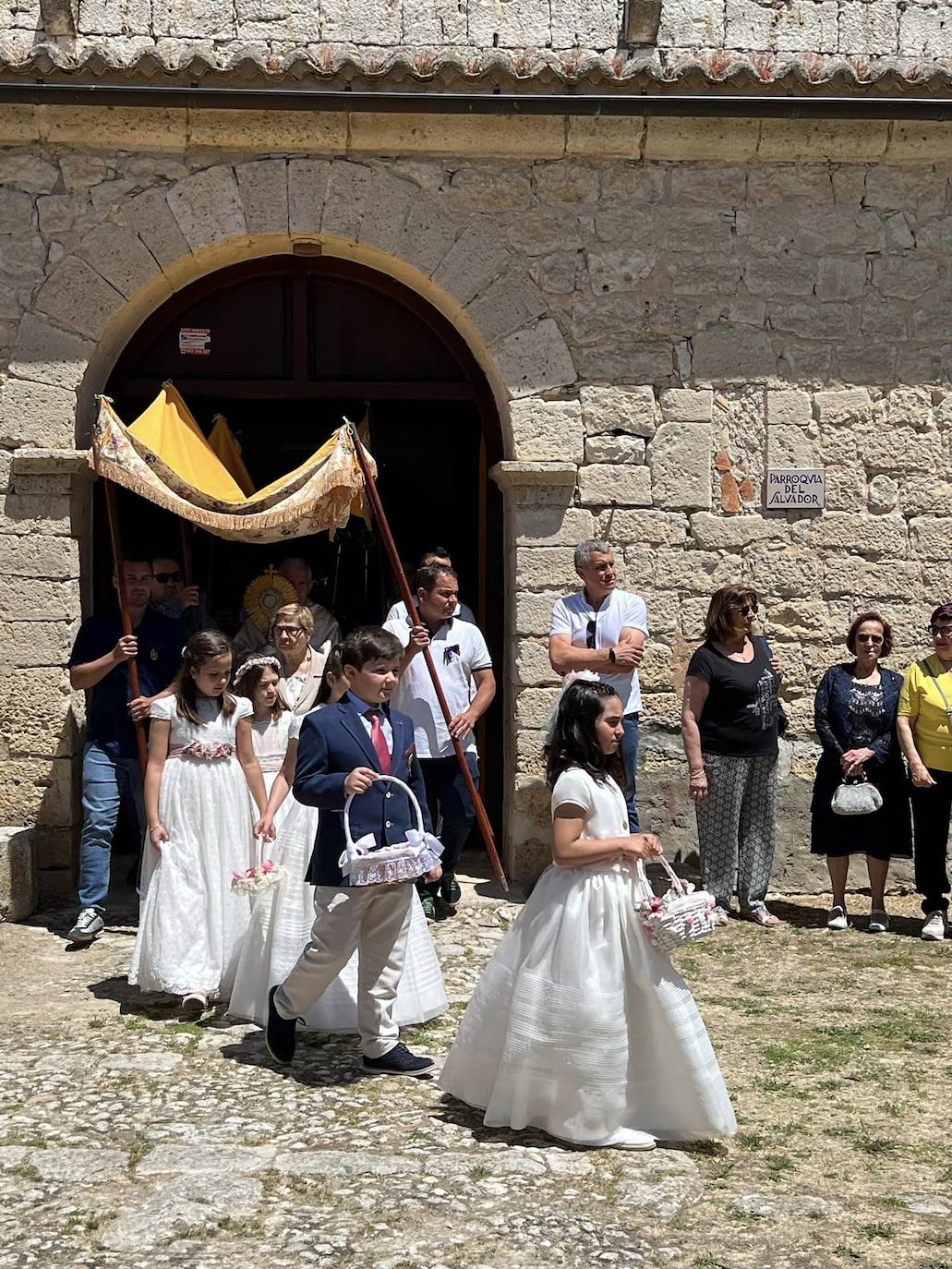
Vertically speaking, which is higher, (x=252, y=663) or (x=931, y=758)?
(x=252, y=663)

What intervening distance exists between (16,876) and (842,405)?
4.70 metres

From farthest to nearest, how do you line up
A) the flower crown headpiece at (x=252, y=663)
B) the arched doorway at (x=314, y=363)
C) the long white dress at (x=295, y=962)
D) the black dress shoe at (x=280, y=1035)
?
the arched doorway at (x=314, y=363) < the flower crown headpiece at (x=252, y=663) < the long white dress at (x=295, y=962) < the black dress shoe at (x=280, y=1035)

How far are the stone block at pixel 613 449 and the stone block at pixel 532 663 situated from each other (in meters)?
0.97

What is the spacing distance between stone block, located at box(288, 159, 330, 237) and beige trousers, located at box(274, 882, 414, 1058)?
13.0ft

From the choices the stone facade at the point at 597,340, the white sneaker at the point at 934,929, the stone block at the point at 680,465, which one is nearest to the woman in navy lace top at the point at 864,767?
the white sneaker at the point at 934,929

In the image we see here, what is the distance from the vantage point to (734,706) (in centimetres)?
685

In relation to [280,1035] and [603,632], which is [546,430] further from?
[280,1035]

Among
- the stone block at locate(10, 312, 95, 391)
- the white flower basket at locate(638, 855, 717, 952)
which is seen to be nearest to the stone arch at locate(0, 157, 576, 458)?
the stone block at locate(10, 312, 95, 391)

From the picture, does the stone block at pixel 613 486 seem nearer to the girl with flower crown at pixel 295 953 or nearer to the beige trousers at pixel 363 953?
the girl with flower crown at pixel 295 953

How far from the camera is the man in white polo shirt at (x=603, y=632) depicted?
22.3ft

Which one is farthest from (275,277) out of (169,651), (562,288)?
(169,651)

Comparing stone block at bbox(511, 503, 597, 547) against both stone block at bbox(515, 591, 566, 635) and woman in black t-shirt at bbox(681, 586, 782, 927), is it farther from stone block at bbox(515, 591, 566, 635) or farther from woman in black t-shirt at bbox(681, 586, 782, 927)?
woman in black t-shirt at bbox(681, 586, 782, 927)

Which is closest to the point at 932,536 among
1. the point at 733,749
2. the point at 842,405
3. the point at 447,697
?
the point at 842,405

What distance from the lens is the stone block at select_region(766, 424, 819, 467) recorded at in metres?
7.41
